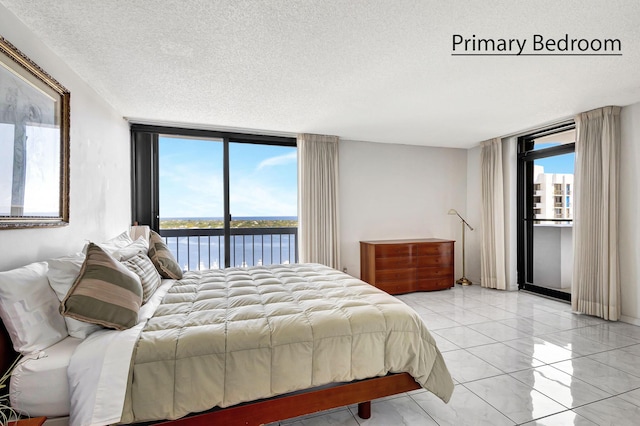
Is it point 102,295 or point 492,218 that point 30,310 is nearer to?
point 102,295

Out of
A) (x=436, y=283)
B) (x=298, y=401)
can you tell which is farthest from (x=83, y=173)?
(x=436, y=283)

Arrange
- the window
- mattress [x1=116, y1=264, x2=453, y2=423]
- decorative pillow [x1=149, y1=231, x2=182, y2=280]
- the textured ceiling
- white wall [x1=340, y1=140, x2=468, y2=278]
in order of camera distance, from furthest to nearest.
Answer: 1. white wall [x1=340, y1=140, x2=468, y2=278]
2. the window
3. decorative pillow [x1=149, y1=231, x2=182, y2=280]
4. the textured ceiling
5. mattress [x1=116, y1=264, x2=453, y2=423]

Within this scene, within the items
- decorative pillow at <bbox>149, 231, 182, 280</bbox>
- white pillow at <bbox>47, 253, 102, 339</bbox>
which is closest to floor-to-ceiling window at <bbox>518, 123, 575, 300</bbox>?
decorative pillow at <bbox>149, 231, 182, 280</bbox>

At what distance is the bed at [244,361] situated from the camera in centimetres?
135

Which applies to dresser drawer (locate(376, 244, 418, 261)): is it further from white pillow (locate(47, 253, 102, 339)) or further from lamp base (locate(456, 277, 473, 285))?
white pillow (locate(47, 253, 102, 339))

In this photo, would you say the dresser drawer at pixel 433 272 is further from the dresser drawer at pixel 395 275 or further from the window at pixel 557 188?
the window at pixel 557 188

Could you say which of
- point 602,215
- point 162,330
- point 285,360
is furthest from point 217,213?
point 602,215

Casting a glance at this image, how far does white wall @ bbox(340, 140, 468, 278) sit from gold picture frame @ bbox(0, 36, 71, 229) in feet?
11.8

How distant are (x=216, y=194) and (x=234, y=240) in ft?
3.06

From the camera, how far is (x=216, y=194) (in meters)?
4.46

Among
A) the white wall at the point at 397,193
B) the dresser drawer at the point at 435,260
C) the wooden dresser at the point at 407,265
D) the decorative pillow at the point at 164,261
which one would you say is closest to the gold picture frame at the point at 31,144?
the decorative pillow at the point at 164,261

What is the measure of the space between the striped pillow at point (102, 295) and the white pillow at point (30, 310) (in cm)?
13

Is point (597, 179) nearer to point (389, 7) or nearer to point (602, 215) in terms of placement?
point (602, 215)

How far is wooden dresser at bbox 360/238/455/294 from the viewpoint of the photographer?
15.2 ft
